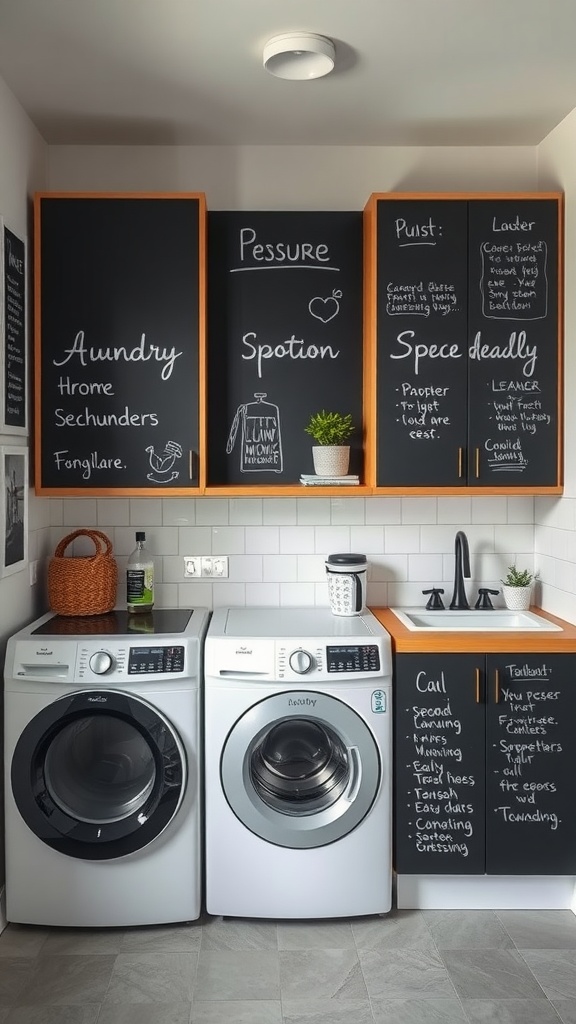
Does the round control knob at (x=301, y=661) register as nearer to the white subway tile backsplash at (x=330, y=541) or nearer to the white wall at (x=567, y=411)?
the white subway tile backsplash at (x=330, y=541)

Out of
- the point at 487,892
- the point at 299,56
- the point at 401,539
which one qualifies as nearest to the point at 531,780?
the point at 487,892

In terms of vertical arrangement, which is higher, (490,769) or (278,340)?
(278,340)

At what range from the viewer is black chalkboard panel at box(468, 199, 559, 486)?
3100 millimetres

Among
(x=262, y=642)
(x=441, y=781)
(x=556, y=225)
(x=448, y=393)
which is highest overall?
(x=556, y=225)

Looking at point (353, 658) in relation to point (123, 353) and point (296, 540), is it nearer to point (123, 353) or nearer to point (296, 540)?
point (296, 540)

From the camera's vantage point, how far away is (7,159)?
2.85 m

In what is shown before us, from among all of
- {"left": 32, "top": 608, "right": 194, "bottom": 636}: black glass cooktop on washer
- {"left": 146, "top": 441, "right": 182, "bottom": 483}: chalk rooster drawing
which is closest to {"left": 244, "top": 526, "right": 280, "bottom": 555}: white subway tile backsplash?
{"left": 32, "top": 608, "right": 194, "bottom": 636}: black glass cooktop on washer

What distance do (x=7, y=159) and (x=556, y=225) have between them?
6.31 ft

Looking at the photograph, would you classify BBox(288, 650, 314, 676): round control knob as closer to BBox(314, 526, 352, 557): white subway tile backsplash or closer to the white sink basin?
the white sink basin

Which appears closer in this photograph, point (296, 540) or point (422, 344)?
point (422, 344)

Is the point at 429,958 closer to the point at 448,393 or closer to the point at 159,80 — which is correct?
the point at 448,393

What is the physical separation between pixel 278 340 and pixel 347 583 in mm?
979

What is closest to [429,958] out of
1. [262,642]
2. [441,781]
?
[441,781]

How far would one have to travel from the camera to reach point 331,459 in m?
3.17
